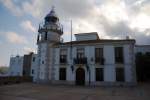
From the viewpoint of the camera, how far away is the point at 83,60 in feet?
68.7

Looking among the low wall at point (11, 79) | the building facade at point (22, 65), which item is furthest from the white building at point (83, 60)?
the building facade at point (22, 65)

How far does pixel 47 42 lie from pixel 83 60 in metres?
7.15

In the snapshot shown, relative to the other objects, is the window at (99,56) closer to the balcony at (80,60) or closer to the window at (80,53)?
the balcony at (80,60)

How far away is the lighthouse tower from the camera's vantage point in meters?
22.8

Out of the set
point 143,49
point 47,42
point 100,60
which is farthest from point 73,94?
point 143,49

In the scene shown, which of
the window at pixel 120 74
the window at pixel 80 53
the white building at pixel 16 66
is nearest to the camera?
the window at pixel 120 74

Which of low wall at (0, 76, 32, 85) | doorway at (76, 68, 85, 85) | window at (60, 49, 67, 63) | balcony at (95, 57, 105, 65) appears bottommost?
low wall at (0, 76, 32, 85)

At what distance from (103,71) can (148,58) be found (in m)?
12.5

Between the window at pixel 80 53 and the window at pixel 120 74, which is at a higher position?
the window at pixel 80 53

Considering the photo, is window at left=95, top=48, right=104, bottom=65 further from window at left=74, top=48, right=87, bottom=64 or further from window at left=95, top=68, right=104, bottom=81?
window at left=74, top=48, right=87, bottom=64

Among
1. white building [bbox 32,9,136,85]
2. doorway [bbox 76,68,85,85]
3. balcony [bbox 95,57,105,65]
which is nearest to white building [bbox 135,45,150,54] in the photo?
white building [bbox 32,9,136,85]

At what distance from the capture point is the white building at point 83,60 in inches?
760

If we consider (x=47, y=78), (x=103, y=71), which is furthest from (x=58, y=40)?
(x=103, y=71)

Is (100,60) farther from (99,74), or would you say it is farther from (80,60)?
(80,60)
